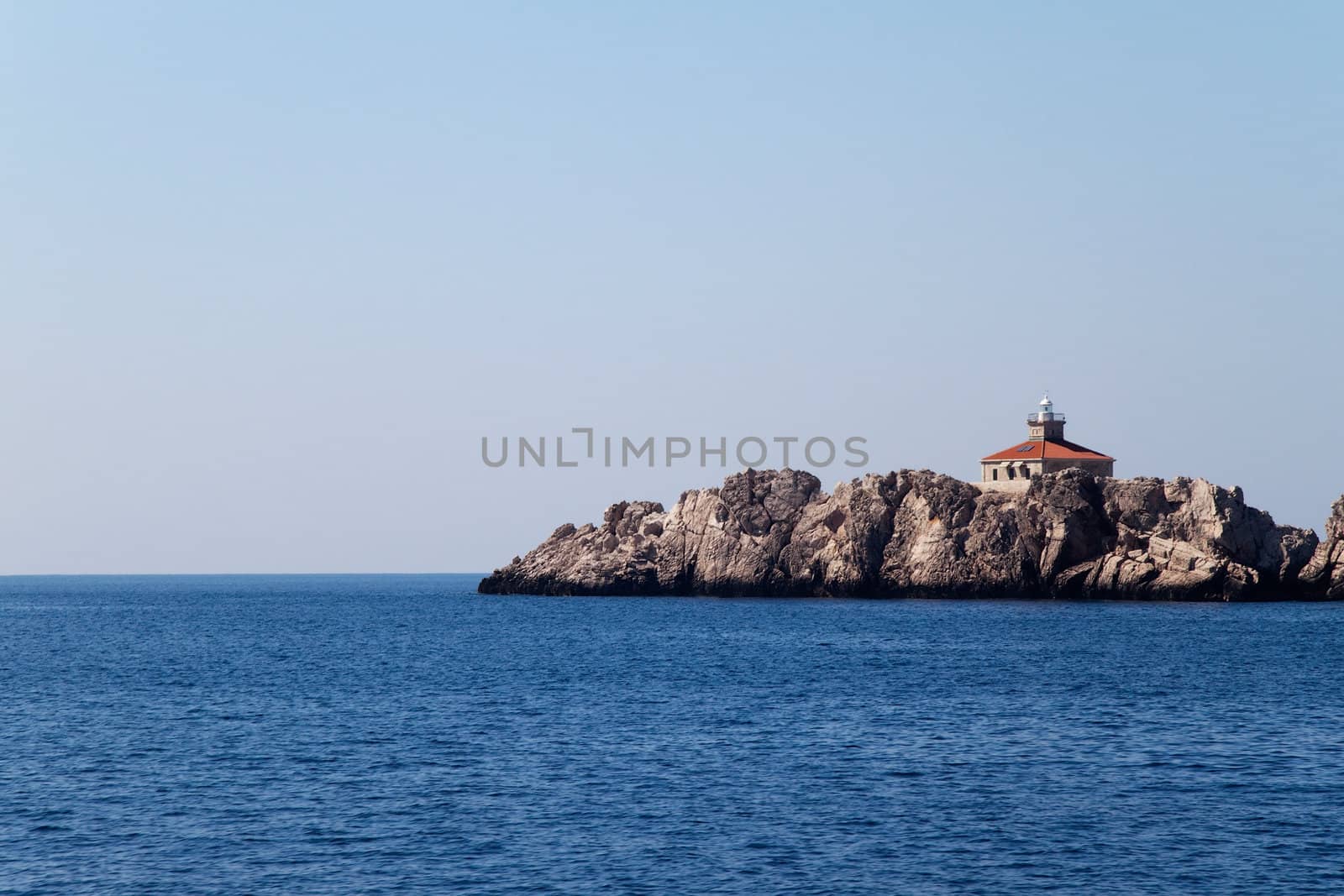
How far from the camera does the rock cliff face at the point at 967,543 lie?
112312 mm

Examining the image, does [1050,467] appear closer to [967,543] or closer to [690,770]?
[967,543]

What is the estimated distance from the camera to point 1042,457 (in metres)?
132

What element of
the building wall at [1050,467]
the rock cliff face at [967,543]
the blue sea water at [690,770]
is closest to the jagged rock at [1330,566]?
the rock cliff face at [967,543]

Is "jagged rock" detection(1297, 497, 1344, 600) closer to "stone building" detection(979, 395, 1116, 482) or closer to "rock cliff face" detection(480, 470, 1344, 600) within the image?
"rock cliff face" detection(480, 470, 1344, 600)

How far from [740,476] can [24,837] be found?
370 feet

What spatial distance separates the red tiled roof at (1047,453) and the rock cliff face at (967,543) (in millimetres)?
10689

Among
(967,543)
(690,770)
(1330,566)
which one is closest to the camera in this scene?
(690,770)

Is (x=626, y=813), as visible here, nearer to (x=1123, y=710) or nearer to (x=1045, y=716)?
(x=1045, y=716)

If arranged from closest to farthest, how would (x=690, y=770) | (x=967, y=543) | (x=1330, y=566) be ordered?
(x=690, y=770), (x=1330, y=566), (x=967, y=543)

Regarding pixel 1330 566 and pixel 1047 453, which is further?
pixel 1047 453

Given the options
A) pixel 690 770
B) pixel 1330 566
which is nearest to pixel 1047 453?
pixel 1330 566

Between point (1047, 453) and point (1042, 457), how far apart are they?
94cm

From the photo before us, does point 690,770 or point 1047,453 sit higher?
point 1047,453

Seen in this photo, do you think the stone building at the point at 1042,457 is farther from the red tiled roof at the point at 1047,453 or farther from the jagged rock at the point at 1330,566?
the jagged rock at the point at 1330,566
